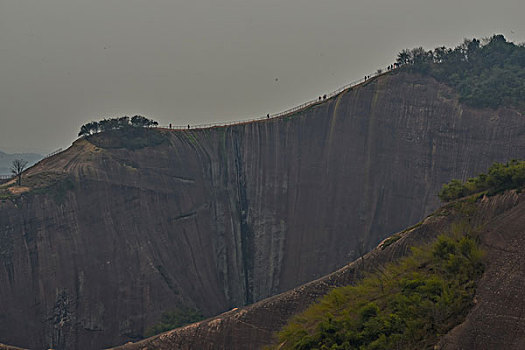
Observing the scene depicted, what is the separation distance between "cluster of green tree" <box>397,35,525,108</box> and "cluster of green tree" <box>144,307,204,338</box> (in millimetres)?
34760

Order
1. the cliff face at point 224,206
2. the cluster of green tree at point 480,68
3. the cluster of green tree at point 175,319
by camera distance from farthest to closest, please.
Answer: the cluster of green tree at point 480,68, the cluster of green tree at point 175,319, the cliff face at point 224,206

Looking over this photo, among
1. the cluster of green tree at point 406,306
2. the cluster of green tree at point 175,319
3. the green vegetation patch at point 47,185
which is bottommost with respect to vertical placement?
the cluster of green tree at point 175,319

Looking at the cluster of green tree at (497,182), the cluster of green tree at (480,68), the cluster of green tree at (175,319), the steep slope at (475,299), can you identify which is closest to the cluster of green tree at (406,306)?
the steep slope at (475,299)

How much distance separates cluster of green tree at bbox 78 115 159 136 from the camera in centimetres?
5272

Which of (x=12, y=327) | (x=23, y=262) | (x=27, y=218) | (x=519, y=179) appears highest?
(x=519, y=179)

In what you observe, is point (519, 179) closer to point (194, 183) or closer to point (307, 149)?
point (307, 149)

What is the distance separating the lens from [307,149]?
5334 centimetres

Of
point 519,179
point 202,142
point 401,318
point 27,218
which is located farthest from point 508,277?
point 202,142

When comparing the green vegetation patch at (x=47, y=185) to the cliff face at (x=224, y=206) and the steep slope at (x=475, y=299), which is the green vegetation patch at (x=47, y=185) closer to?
the cliff face at (x=224, y=206)

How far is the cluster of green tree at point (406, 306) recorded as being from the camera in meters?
17.2

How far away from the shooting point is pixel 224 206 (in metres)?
52.1

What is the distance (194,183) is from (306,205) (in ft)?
39.6

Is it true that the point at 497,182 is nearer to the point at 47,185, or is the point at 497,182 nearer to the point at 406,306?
the point at 406,306

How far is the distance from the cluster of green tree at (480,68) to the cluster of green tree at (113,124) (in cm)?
3131
